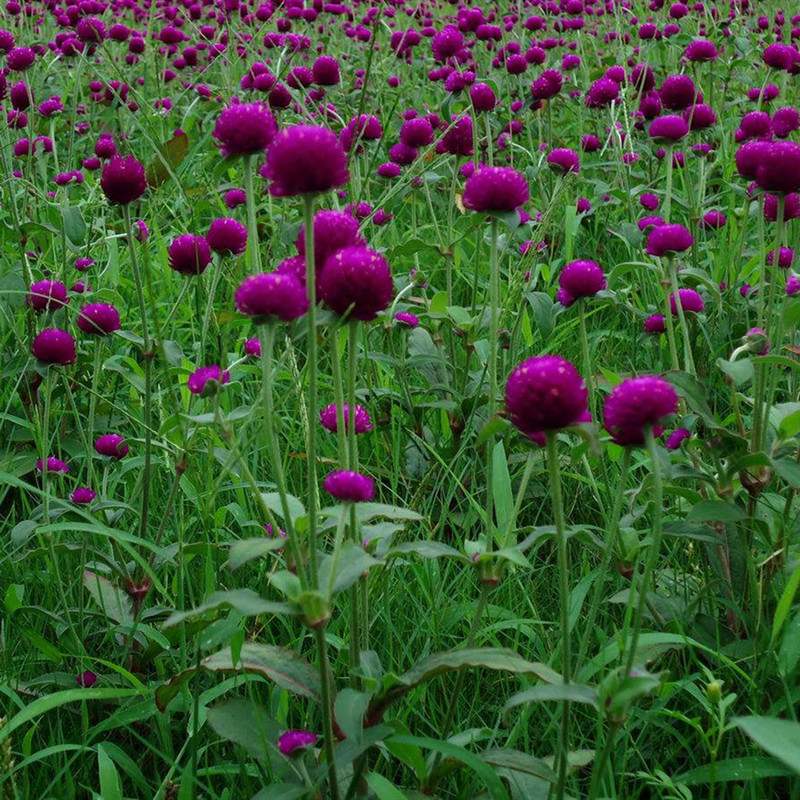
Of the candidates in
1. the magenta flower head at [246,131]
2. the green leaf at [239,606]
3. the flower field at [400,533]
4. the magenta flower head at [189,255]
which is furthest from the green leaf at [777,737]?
the magenta flower head at [189,255]

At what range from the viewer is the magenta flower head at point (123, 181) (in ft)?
5.76

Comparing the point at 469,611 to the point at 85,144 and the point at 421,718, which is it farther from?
the point at 85,144

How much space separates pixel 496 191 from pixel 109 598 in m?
0.91

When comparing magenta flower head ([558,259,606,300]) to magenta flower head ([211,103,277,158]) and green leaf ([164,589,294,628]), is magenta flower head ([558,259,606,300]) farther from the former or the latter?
green leaf ([164,589,294,628])

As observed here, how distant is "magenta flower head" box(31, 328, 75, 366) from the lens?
6.02ft

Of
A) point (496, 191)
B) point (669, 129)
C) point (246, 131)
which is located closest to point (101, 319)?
point (246, 131)

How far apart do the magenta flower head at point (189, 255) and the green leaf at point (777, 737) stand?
131 cm

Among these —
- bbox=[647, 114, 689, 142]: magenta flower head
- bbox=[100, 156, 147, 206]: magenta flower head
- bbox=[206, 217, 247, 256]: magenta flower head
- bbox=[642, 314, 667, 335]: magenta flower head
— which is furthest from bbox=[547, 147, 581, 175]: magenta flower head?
bbox=[100, 156, 147, 206]: magenta flower head

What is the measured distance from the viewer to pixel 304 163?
3.79 feet

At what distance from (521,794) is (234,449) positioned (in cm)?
56

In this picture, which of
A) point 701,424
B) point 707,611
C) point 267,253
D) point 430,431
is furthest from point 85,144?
point 707,611

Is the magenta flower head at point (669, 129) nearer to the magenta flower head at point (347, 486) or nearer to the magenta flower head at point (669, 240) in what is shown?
the magenta flower head at point (669, 240)

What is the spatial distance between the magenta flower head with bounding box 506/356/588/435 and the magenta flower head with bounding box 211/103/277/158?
532mm

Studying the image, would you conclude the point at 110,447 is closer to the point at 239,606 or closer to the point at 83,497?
the point at 83,497
